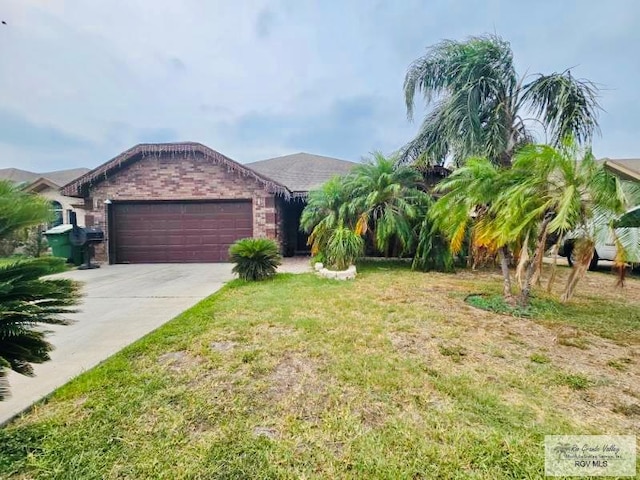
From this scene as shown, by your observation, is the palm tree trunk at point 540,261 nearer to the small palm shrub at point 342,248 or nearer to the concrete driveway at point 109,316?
the small palm shrub at point 342,248

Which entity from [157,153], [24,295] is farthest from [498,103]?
[157,153]

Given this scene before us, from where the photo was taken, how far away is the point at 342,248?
23.7 ft

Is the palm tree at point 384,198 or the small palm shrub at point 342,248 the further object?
the palm tree at point 384,198

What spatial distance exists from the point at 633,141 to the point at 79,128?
27.1 metres

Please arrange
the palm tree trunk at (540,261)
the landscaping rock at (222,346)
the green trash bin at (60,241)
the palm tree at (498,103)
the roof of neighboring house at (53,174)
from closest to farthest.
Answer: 1. the landscaping rock at (222,346)
2. the palm tree trunk at (540,261)
3. the palm tree at (498,103)
4. the green trash bin at (60,241)
5. the roof of neighboring house at (53,174)

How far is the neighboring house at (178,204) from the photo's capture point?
34.6 ft

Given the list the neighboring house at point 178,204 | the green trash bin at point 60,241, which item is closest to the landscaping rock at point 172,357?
the neighboring house at point 178,204

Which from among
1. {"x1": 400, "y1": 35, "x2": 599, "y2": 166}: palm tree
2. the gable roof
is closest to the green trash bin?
the gable roof

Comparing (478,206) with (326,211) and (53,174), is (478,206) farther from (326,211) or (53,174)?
(53,174)

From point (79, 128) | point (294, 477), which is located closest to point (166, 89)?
point (79, 128)

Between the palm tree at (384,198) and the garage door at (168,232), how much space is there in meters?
4.53

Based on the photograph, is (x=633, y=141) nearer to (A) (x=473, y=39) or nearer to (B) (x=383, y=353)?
(A) (x=473, y=39)

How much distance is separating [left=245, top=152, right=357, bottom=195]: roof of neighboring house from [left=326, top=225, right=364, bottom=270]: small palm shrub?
4.30 m

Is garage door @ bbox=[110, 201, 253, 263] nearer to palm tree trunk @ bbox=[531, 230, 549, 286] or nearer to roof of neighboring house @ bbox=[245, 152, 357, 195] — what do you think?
roof of neighboring house @ bbox=[245, 152, 357, 195]
